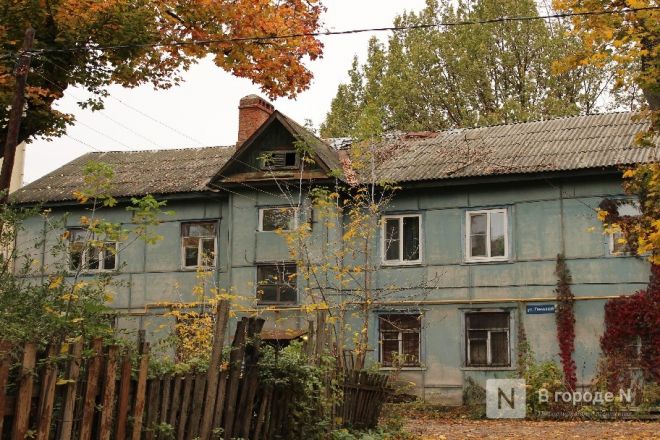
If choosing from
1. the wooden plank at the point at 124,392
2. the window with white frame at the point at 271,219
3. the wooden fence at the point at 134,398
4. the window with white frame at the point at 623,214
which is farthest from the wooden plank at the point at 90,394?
the window with white frame at the point at 271,219

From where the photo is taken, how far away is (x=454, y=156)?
24.4 m

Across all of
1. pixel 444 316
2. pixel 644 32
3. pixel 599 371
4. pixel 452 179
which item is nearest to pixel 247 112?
pixel 452 179

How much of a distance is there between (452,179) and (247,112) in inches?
308

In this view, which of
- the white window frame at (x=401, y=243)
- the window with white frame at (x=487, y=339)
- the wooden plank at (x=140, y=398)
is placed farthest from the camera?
the white window frame at (x=401, y=243)

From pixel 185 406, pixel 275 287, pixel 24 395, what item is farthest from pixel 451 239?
pixel 24 395

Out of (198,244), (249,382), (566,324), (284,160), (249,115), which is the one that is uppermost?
(249,115)

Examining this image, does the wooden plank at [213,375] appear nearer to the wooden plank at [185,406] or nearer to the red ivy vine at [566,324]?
the wooden plank at [185,406]

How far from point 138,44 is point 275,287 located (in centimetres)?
1010

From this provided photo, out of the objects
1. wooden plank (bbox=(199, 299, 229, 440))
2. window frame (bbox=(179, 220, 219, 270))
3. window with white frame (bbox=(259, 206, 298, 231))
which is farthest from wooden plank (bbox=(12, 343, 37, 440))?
window frame (bbox=(179, 220, 219, 270))

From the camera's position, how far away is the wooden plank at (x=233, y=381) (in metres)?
9.20

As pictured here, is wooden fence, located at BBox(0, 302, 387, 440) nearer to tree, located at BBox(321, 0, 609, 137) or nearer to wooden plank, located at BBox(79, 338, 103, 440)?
wooden plank, located at BBox(79, 338, 103, 440)

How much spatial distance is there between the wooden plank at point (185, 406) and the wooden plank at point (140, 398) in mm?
645

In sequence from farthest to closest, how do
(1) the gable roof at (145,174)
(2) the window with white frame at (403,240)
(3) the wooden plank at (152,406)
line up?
(1) the gable roof at (145,174), (2) the window with white frame at (403,240), (3) the wooden plank at (152,406)

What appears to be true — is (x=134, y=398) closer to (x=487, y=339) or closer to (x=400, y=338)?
(x=487, y=339)
